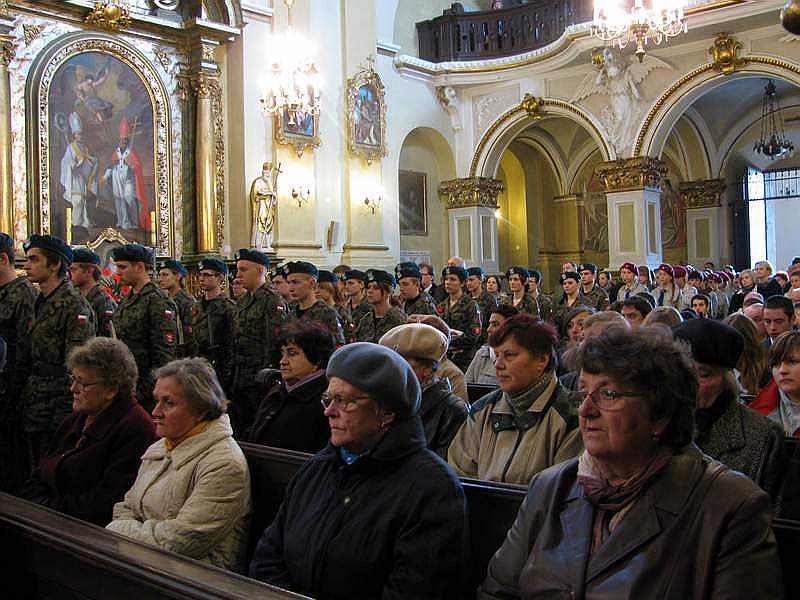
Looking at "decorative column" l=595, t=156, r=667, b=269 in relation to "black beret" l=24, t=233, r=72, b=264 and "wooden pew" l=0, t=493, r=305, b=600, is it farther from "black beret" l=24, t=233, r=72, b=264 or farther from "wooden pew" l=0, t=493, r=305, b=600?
"wooden pew" l=0, t=493, r=305, b=600

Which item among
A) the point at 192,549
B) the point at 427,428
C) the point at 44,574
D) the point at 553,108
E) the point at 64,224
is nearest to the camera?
the point at 44,574

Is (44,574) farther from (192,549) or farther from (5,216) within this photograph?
(5,216)

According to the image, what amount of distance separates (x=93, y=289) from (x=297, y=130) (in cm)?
750

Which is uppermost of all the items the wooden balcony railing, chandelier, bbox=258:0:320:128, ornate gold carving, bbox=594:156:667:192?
the wooden balcony railing

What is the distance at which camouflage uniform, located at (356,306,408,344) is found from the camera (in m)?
7.34

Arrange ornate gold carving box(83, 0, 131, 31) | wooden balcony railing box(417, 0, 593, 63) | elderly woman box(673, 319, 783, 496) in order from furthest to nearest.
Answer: wooden balcony railing box(417, 0, 593, 63)
ornate gold carving box(83, 0, 131, 31)
elderly woman box(673, 319, 783, 496)

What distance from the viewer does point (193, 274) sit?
12.5 m

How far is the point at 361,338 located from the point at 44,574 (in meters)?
4.95

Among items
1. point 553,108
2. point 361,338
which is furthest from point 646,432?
point 553,108

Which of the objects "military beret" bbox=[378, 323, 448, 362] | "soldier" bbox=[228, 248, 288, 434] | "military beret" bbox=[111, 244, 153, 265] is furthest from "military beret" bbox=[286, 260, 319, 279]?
"military beret" bbox=[378, 323, 448, 362]

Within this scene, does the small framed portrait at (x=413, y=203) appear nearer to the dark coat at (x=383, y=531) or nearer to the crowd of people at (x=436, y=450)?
the crowd of people at (x=436, y=450)

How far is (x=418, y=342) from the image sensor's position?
3.80m

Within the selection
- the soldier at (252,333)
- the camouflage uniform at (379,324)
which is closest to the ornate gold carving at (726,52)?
the camouflage uniform at (379,324)

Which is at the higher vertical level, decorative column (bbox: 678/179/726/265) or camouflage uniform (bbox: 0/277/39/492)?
decorative column (bbox: 678/179/726/265)
